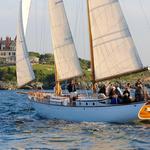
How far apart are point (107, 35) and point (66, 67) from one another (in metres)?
4.35

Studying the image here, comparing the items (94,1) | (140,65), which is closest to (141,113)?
(140,65)

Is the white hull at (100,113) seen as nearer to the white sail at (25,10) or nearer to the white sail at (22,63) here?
the white sail at (22,63)

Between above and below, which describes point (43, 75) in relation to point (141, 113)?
above

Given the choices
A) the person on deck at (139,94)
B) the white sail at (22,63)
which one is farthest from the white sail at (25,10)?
the person on deck at (139,94)

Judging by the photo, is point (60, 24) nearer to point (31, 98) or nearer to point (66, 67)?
point (66, 67)

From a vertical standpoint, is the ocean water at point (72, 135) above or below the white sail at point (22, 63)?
below

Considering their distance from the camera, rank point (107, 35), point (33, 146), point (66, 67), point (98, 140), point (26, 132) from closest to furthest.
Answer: point (33, 146), point (98, 140), point (26, 132), point (107, 35), point (66, 67)

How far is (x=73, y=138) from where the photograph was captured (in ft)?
88.2

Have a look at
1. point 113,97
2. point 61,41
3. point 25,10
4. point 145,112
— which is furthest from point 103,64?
point 25,10

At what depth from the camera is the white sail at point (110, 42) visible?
34.8 m

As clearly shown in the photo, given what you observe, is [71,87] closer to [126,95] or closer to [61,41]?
[61,41]

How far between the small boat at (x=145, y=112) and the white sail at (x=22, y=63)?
10.3m

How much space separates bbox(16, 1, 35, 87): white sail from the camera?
3981cm

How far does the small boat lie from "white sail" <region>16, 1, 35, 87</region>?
10267 millimetres
